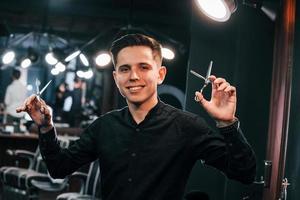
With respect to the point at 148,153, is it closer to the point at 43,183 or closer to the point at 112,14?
the point at 43,183

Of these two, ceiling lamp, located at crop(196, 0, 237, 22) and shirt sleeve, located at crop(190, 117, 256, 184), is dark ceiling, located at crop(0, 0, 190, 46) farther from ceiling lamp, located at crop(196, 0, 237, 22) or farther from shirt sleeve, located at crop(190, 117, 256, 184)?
shirt sleeve, located at crop(190, 117, 256, 184)

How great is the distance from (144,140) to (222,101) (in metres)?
0.45

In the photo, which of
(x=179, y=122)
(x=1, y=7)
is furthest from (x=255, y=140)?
(x=1, y=7)

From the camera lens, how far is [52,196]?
30.2ft

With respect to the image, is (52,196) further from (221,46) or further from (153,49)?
(153,49)

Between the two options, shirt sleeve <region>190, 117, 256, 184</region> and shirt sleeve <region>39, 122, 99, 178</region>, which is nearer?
shirt sleeve <region>190, 117, 256, 184</region>

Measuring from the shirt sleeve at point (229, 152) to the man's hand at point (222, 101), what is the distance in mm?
50

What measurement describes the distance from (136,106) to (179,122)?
23cm

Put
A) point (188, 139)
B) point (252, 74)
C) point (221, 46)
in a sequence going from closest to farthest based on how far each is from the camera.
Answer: point (188, 139) → point (252, 74) → point (221, 46)

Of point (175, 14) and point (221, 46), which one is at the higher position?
point (175, 14)

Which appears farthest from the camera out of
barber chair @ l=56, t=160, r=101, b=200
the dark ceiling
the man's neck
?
the dark ceiling

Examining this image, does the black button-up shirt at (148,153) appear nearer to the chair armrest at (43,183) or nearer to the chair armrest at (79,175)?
the chair armrest at (79,175)

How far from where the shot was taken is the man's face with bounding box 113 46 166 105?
241 cm

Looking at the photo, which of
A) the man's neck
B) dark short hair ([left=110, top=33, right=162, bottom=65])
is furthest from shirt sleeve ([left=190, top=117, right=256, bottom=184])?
dark short hair ([left=110, top=33, right=162, bottom=65])
